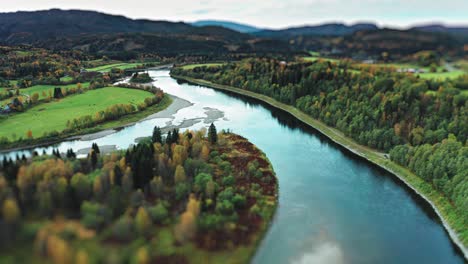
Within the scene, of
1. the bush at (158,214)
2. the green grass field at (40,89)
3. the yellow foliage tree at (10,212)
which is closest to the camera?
the yellow foliage tree at (10,212)

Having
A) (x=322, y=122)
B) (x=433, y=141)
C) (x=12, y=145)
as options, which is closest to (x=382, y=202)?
(x=433, y=141)

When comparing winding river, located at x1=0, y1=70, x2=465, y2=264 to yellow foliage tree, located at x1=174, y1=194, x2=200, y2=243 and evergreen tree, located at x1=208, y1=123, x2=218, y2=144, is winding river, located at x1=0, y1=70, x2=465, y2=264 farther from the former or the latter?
evergreen tree, located at x1=208, y1=123, x2=218, y2=144

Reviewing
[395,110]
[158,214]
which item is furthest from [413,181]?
[158,214]

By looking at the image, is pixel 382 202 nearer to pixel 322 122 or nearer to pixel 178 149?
pixel 178 149

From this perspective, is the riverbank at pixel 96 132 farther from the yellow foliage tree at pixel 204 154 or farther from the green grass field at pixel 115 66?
the green grass field at pixel 115 66

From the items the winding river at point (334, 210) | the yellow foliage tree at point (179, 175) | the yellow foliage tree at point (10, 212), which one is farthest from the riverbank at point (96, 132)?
the yellow foliage tree at point (10, 212)

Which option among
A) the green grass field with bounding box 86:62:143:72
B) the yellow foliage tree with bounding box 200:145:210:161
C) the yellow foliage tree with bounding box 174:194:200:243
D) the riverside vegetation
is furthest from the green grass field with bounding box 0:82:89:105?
the yellow foliage tree with bounding box 174:194:200:243

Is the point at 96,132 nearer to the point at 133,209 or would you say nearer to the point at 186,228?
the point at 133,209
